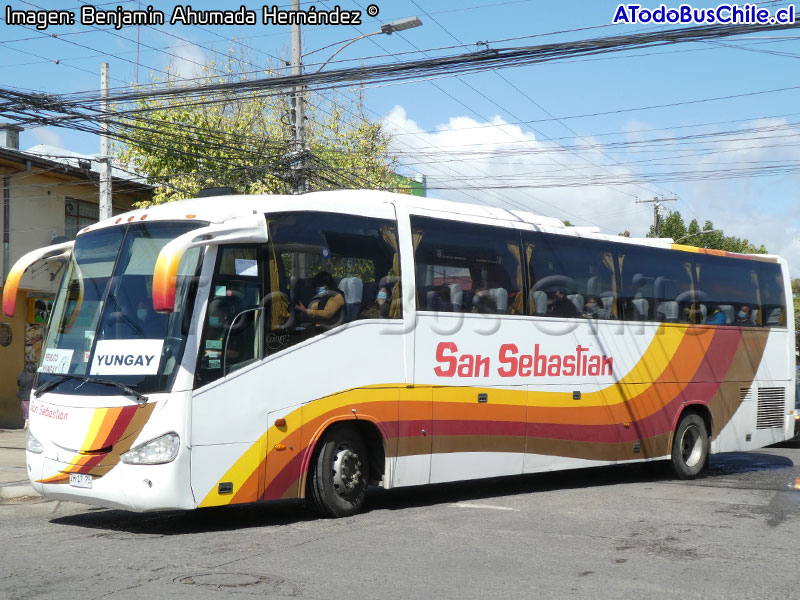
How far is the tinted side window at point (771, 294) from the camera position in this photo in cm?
1675

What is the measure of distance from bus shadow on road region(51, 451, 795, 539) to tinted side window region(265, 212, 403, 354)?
198cm

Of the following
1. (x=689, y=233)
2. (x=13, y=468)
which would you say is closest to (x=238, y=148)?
(x=13, y=468)

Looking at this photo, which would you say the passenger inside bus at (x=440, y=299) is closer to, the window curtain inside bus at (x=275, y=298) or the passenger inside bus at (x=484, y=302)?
the passenger inside bus at (x=484, y=302)

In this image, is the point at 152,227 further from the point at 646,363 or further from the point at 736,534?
the point at 646,363

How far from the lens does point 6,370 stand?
24828 millimetres

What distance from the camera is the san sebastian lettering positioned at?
462 inches

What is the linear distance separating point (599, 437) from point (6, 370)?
16.8 metres

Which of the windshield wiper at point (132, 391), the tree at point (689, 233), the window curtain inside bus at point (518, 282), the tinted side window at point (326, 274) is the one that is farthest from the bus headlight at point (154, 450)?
the tree at point (689, 233)

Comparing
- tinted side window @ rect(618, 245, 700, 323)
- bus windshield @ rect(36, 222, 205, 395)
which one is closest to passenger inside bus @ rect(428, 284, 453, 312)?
bus windshield @ rect(36, 222, 205, 395)

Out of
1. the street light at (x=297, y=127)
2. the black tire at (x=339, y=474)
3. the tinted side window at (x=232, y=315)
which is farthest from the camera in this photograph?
the street light at (x=297, y=127)

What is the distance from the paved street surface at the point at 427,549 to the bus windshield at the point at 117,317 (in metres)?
1.51

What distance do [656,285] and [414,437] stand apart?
5440 millimetres

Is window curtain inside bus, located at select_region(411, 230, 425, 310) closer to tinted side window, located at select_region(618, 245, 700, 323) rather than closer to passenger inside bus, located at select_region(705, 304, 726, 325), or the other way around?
tinted side window, located at select_region(618, 245, 700, 323)

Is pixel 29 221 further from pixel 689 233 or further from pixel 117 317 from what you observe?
pixel 689 233
